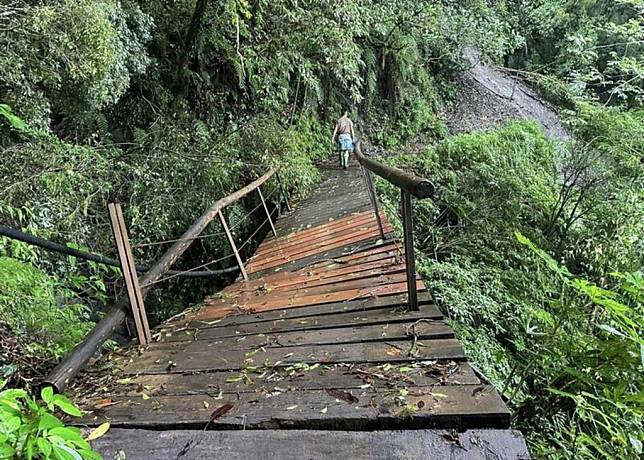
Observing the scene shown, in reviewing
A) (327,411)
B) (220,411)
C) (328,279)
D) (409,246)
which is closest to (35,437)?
(220,411)

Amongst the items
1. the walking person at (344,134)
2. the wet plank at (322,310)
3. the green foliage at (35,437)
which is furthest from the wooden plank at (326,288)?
the walking person at (344,134)

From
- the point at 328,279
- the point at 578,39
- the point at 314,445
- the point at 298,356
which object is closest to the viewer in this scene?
the point at 314,445

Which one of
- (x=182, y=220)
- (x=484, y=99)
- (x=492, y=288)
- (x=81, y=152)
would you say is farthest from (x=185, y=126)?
(x=484, y=99)

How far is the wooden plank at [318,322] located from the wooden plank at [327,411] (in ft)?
2.33

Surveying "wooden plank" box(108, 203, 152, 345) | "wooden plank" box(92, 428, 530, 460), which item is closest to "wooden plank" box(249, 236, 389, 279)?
"wooden plank" box(108, 203, 152, 345)

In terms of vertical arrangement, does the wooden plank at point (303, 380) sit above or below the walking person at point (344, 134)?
below

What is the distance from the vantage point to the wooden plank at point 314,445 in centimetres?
137

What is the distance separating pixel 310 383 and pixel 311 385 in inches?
0.8

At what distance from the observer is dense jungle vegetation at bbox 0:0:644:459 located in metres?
2.41

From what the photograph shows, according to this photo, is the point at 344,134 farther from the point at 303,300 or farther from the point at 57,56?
the point at 303,300

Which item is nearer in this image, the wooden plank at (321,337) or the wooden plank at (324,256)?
the wooden plank at (321,337)

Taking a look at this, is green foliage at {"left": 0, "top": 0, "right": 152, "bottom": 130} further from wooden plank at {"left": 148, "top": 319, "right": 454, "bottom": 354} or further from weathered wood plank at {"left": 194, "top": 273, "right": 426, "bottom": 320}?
wooden plank at {"left": 148, "top": 319, "right": 454, "bottom": 354}

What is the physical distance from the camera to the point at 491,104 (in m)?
14.4

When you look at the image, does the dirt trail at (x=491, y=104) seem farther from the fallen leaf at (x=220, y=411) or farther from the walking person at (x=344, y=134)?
the fallen leaf at (x=220, y=411)
